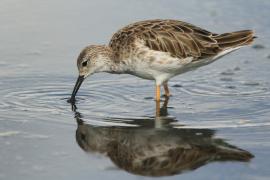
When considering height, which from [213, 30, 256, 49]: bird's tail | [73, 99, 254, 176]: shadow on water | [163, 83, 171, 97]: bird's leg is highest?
[213, 30, 256, 49]: bird's tail

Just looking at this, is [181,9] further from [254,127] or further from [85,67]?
[254,127]

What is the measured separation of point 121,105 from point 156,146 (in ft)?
5.96

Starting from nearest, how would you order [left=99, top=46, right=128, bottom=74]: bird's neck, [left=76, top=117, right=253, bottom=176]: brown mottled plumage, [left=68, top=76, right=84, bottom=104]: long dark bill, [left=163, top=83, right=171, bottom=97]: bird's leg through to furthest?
[left=76, top=117, right=253, bottom=176]: brown mottled plumage
[left=68, top=76, right=84, bottom=104]: long dark bill
[left=99, top=46, right=128, bottom=74]: bird's neck
[left=163, top=83, right=171, bottom=97]: bird's leg

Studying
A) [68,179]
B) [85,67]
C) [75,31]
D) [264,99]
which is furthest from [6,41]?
[68,179]

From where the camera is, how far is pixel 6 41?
40.5 feet

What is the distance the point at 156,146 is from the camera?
26.9 ft

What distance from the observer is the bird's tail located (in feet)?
34.4

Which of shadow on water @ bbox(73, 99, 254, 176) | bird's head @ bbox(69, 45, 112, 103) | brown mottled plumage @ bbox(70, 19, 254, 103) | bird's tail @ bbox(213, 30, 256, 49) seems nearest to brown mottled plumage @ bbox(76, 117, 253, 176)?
shadow on water @ bbox(73, 99, 254, 176)

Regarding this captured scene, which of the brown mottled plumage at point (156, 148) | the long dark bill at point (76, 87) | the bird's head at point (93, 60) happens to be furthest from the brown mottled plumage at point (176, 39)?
the brown mottled plumage at point (156, 148)

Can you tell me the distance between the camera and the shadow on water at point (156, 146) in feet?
25.1

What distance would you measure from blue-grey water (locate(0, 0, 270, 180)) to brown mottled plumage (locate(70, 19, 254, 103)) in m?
0.37

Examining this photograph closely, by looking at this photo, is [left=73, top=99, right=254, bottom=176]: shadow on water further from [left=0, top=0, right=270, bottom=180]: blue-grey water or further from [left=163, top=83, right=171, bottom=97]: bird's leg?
[left=163, top=83, right=171, bottom=97]: bird's leg

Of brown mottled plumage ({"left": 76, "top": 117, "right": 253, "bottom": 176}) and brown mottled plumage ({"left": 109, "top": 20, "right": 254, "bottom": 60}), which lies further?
brown mottled plumage ({"left": 109, "top": 20, "right": 254, "bottom": 60})

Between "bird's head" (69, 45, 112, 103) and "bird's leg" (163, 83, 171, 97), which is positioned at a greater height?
"bird's head" (69, 45, 112, 103)
